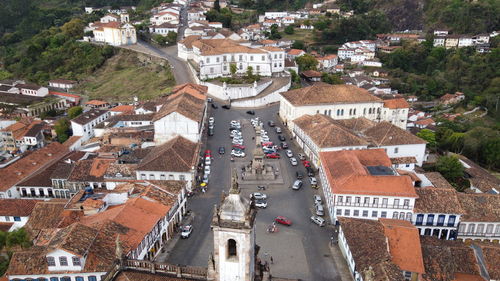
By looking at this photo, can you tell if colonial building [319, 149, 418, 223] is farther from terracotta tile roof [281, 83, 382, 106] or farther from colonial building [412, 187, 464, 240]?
terracotta tile roof [281, 83, 382, 106]

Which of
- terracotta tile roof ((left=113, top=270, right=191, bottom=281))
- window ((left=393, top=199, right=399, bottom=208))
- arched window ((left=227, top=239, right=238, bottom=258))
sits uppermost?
arched window ((left=227, top=239, right=238, bottom=258))

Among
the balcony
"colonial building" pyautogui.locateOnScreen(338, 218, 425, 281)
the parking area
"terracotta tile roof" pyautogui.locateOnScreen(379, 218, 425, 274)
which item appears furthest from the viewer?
the balcony

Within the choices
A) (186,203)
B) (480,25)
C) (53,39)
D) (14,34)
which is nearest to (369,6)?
(480,25)

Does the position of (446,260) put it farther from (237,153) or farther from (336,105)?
(336,105)

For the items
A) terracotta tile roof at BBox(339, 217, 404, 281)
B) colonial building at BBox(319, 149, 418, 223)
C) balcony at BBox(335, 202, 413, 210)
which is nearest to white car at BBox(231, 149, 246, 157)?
colonial building at BBox(319, 149, 418, 223)

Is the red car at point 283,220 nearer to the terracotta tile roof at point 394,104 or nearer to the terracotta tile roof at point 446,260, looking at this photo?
the terracotta tile roof at point 446,260

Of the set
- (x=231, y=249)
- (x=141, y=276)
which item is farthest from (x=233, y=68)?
(x=231, y=249)
